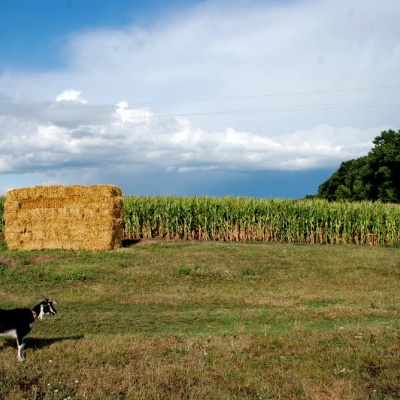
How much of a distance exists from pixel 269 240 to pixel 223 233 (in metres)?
3.12

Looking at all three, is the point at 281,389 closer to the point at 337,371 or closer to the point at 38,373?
the point at 337,371

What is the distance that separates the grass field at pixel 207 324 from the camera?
651 cm

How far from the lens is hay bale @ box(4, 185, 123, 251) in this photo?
2173 cm

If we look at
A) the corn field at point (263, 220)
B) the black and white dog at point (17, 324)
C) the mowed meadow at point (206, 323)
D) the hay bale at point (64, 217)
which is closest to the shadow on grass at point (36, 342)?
the mowed meadow at point (206, 323)

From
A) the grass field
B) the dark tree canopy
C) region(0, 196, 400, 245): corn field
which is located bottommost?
the grass field

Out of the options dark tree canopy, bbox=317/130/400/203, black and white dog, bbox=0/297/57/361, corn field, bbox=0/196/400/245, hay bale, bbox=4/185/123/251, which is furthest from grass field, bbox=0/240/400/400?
dark tree canopy, bbox=317/130/400/203

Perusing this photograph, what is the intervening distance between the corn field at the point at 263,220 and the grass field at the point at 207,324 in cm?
511

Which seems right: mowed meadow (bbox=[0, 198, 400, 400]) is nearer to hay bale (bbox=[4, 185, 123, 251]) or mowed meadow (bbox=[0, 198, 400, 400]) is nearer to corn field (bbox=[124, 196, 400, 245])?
hay bale (bbox=[4, 185, 123, 251])

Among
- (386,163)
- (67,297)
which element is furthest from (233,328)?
(386,163)

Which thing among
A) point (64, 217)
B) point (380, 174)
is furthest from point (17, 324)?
point (380, 174)

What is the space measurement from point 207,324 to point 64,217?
1383cm

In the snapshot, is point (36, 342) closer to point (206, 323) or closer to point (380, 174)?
point (206, 323)

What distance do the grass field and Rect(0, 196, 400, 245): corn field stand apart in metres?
5.11

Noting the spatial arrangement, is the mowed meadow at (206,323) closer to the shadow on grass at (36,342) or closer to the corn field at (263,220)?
the shadow on grass at (36,342)
